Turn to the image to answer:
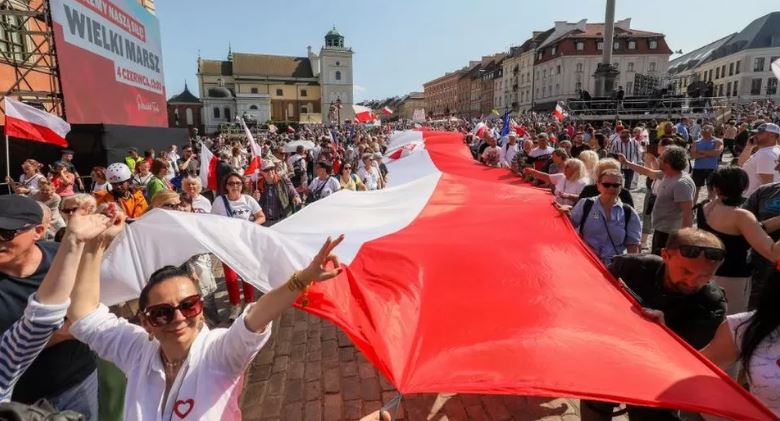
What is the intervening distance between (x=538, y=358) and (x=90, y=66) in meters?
14.0

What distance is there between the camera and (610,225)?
12.7 feet

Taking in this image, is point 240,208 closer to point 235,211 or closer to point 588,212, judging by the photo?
point 235,211

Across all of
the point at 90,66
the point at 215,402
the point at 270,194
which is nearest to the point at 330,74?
the point at 90,66

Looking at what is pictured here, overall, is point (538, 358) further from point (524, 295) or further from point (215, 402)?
point (215, 402)

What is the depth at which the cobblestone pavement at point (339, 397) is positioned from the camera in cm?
361

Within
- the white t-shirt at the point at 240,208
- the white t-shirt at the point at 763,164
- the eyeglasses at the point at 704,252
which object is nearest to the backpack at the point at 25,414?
the eyeglasses at the point at 704,252

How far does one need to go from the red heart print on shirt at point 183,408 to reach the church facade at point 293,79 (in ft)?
289

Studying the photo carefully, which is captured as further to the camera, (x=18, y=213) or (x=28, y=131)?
(x=28, y=131)

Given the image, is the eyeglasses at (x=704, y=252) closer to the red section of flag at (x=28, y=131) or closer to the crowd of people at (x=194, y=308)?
the crowd of people at (x=194, y=308)

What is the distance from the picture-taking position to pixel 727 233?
11.1 ft

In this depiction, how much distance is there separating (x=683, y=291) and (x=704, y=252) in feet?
0.99

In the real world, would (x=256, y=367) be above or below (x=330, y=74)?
below

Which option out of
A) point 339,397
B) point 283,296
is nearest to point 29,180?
point 339,397
